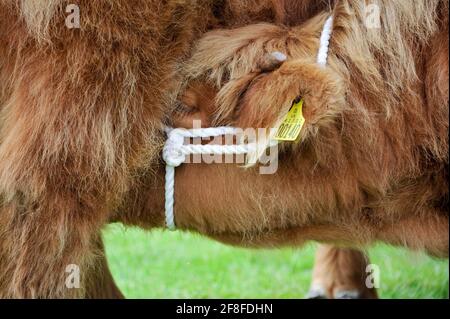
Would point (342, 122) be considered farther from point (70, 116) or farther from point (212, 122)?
point (70, 116)

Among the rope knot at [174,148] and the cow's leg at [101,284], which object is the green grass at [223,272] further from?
the rope knot at [174,148]

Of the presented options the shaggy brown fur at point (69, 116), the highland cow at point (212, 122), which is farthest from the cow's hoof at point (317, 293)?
the shaggy brown fur at point (69, 116)

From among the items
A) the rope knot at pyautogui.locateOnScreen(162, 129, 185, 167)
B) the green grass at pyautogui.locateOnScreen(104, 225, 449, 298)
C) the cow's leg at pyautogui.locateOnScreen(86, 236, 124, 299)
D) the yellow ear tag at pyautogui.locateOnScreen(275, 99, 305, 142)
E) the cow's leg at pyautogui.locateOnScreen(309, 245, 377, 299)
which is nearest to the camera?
the yellow ear tag at pyautogui.locateOnScreen(275, 99, 305, 142)

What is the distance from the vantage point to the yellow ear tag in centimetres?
167

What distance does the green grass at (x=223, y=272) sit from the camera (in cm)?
289

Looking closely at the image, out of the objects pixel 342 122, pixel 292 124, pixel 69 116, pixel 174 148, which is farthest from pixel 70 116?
pixel 342 122

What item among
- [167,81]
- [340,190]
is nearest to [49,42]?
[167,81]

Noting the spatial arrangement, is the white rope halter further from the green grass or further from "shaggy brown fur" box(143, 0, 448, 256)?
the green grass

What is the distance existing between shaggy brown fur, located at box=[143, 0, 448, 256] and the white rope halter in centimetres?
2

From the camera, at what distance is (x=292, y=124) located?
169 cm

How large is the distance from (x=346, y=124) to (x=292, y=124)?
16cm

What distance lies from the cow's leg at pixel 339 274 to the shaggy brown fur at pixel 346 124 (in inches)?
36.7

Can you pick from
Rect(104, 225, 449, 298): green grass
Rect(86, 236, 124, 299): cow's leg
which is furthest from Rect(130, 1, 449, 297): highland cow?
Rect(104, 225, 449, 298): green grass

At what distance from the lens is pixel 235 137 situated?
1766 mm
